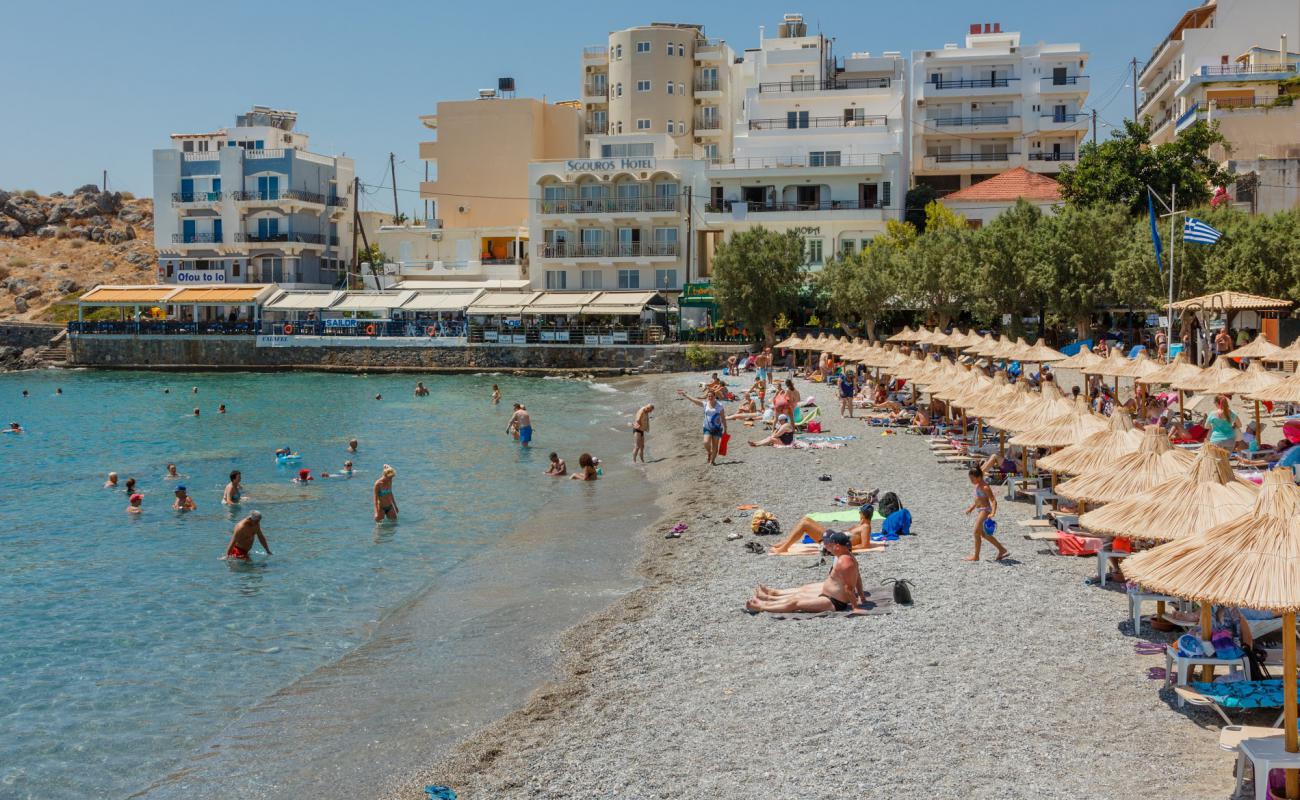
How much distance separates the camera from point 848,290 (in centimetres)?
4875

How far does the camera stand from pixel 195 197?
74812 millimetres

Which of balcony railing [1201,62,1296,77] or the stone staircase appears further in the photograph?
the stone staircase

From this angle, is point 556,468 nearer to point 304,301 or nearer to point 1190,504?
point 1190,504

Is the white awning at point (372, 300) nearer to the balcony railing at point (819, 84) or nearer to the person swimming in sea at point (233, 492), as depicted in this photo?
the balcony railing at point (819, 84)

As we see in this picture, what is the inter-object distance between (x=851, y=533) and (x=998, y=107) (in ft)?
183

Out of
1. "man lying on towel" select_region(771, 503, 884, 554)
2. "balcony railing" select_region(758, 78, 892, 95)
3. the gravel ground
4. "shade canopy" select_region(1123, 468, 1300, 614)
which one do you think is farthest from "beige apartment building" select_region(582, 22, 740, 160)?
"shade canopy" select_region(1123, 468, 1300, 614)

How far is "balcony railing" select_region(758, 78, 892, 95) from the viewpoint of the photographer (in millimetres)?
65000

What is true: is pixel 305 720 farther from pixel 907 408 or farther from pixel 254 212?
pixel 254 212

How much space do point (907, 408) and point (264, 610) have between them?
2018cm

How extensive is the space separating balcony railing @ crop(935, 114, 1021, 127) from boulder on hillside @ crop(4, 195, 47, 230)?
86.1 meters

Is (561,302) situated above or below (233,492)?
above

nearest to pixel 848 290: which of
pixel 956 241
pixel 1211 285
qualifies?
pixel 956 241

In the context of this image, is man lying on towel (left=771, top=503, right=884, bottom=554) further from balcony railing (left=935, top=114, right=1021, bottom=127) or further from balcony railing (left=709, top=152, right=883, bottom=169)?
balcony railing (left=935, top=114, right=1021, bottom=127)

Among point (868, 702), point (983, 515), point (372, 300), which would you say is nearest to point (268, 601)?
point (868, 702)
